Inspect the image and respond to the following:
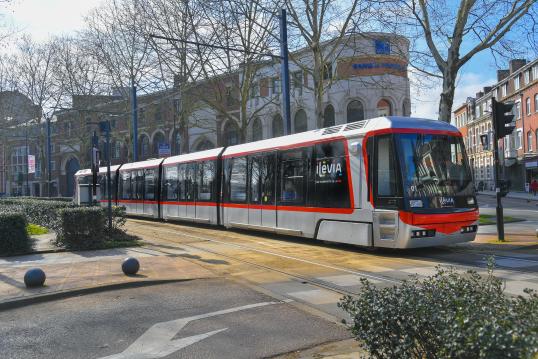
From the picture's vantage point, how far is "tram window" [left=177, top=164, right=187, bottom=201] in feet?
68.7

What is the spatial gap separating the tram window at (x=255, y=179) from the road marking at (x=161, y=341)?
9.48 meters

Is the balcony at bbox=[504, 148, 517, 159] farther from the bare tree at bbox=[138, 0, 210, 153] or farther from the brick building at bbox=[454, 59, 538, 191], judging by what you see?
the bare tree at bbox=[138, 0, 210, 153]

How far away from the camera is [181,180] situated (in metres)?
21.2

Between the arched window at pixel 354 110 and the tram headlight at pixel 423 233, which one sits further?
the arched window at pixel 354 110

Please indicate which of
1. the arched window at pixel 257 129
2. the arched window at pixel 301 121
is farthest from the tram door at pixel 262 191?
the arched window at pixel 257 129

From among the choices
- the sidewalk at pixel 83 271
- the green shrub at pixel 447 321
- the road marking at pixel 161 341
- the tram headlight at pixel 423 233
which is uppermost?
the green shrub at pixel 447 321

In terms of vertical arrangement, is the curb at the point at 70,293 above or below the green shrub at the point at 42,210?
below

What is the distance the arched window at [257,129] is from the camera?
4600 cm

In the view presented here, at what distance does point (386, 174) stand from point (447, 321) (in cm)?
860

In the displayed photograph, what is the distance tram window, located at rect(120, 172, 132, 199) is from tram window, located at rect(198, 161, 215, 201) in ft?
29.1

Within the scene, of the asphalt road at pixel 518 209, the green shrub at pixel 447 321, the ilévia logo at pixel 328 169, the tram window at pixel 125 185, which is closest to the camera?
the green shrub at pixel 447 321

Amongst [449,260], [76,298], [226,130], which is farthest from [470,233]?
[226,130]

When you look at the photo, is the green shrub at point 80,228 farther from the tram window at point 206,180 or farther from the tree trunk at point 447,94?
the tree trunk at point 447,94

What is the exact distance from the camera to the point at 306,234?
1352 cm
